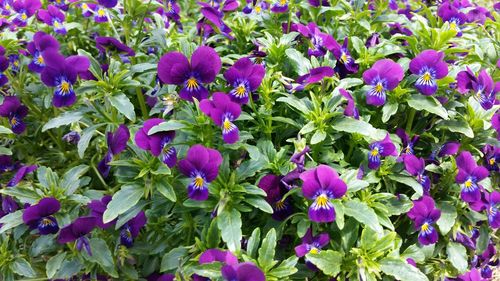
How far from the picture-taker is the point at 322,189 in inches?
81.9

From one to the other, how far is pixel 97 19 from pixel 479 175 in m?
2.44

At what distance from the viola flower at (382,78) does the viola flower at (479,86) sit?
376 mm

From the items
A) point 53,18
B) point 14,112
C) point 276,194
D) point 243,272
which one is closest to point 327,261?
point 276,194

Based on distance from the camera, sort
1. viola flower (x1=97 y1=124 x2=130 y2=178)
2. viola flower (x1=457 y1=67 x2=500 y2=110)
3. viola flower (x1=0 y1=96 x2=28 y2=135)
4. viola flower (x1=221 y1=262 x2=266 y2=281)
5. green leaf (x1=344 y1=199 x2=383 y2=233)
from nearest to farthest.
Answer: viola flower (x1=221 y1=262 x2=266 y2=281) < green leaf (x1=344 y1=199 x2=383 y2=233) < viola flower (x1=97 y1=124 x2=130 y2=178) < viola flower (x1=457 y1=67 x2=500 y2=110) < viola flower (x1=0 y1=96 x2=28 y2=135)

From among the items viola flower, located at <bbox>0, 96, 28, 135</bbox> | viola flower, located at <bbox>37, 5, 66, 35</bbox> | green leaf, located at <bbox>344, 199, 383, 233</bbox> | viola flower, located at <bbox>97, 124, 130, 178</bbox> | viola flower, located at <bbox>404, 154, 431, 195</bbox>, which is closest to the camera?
green leaf, located at <bbox>344, 199, 383, 233</bbox>

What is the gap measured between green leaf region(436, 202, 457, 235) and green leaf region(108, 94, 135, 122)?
5.36ft

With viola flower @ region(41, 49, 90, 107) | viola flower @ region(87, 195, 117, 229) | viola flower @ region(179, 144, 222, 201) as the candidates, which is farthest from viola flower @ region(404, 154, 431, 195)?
viola flower @ region(41, 49, 90, 107)

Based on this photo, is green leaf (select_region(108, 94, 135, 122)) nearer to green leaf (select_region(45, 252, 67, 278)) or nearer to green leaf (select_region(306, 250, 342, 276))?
green leaf (select_region(45, 252, 67, 278))

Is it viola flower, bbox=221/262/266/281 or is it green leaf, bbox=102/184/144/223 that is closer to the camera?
viola flower, bbox=221/262/266/281

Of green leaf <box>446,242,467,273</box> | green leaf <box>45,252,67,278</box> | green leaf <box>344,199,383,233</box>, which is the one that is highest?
green leaf <box>344,199,383,233</box>

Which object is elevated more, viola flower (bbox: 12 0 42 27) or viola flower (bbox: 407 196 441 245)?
viola flower (bbox: 12 0 42 27)

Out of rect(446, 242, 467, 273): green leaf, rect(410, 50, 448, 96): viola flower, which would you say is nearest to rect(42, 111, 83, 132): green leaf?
rect(410, 50, 448, 96): viola flower

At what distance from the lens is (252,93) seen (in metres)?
2.47

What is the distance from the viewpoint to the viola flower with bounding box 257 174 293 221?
88.7 inches
